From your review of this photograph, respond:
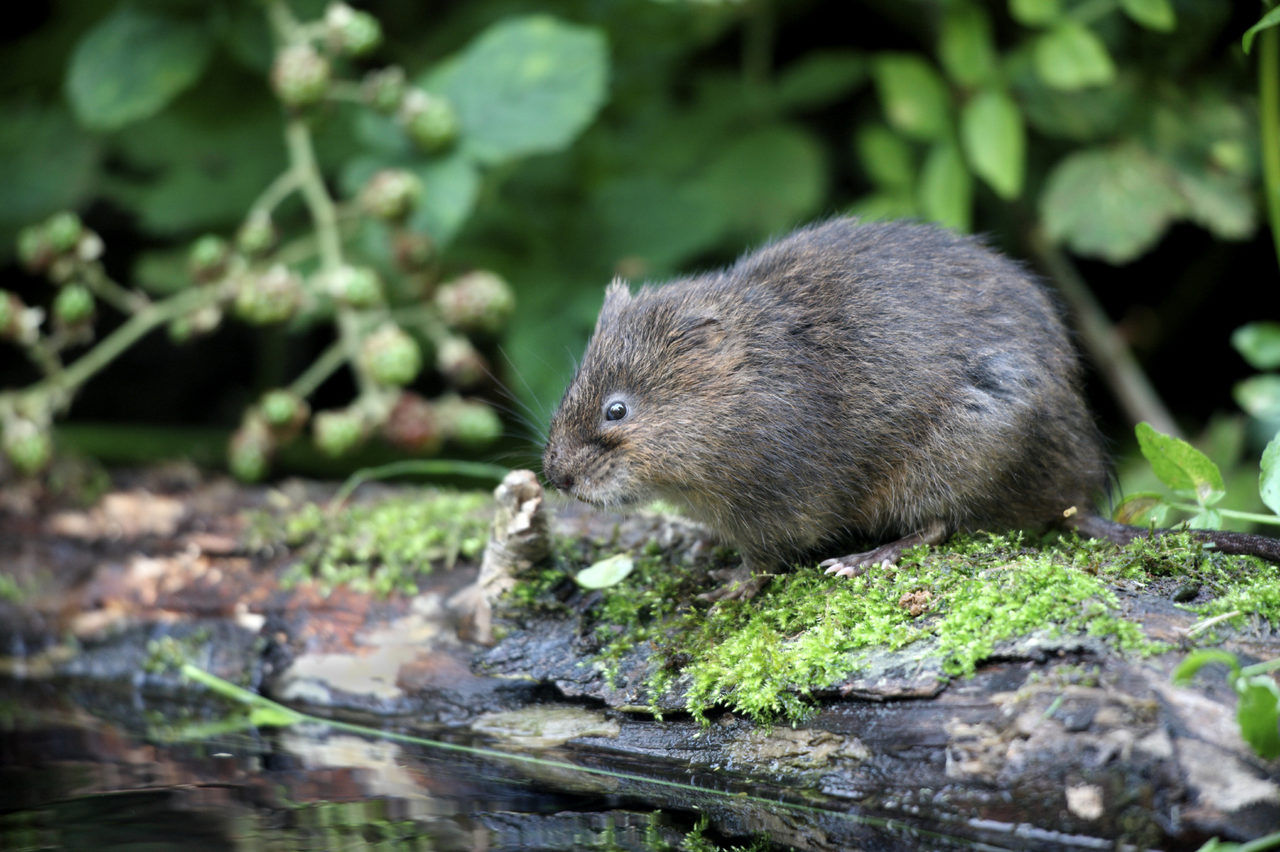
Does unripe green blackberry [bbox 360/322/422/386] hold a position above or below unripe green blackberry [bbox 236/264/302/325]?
below

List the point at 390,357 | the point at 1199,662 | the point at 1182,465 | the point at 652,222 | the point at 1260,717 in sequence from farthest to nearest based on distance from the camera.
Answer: the point at 652,222 < the point at 390,357 < the point at 1182,465 < the point at 1199,662 < the point at 1260,717

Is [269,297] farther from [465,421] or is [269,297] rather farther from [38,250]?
[38,250]

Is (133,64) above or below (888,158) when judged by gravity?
above

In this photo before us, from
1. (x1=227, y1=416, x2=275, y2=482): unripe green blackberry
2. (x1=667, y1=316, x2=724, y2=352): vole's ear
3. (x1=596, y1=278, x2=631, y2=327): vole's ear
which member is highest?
(x1=596, y1=278, x2=631, y2=327): vole's ear

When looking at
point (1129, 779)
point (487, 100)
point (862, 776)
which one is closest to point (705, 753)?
point (862, 776)

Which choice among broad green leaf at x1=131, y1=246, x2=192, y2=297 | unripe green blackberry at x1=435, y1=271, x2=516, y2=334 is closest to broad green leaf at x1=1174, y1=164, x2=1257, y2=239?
unripe green blackberry at x1=435, y1=271, x2=516, y2=334

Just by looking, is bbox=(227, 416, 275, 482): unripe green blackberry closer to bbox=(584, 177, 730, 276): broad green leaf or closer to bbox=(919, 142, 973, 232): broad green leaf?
bbox=(584, 177, 730, 276): broad green leaf

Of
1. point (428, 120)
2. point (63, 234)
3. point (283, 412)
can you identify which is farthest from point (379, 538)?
point (63, 234)
